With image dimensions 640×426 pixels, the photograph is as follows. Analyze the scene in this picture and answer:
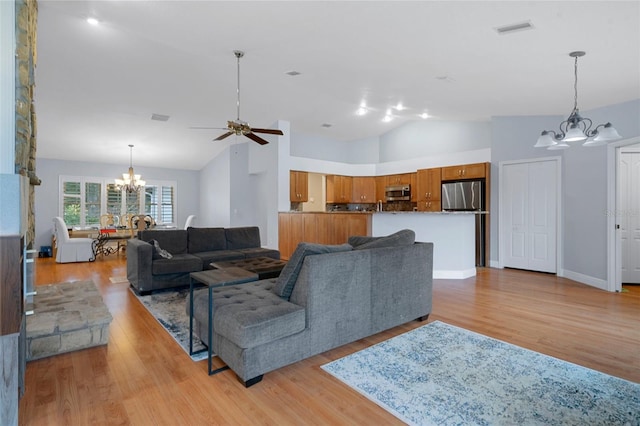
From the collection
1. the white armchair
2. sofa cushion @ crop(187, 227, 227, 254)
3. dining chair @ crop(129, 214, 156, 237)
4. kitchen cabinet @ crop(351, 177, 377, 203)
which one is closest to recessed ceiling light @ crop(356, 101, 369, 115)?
kitchen cabinet @ crop(351, 177, 377, 203)

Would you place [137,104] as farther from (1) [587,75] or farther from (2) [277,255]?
(1) [587,75]

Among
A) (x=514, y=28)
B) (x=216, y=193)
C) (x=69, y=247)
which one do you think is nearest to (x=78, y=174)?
(x=69, y=247)

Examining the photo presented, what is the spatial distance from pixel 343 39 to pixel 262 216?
212 inches

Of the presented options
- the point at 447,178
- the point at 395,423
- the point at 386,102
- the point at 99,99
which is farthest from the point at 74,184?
the point at 395,423

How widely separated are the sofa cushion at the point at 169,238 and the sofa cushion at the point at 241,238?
726mm

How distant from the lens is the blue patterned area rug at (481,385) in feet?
6.06

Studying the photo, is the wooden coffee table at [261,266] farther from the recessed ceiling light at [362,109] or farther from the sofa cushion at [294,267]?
the recessed ceiling light at [362,109]

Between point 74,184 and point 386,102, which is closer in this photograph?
point 386,102

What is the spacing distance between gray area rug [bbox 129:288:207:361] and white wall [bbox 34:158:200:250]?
5.86 metres

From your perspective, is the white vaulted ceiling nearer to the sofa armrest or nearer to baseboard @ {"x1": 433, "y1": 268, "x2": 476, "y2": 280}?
the sofa armrest

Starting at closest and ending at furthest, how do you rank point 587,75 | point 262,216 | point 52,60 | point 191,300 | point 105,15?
1. point 191,300
2. point 105,15
3. point 587,75
4. point 52,60
5. point 262,216

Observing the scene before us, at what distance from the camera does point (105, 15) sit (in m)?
3.47

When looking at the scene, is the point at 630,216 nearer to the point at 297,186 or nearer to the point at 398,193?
the point at 398,193

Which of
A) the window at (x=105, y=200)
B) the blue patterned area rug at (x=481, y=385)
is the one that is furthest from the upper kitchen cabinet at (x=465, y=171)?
the window at (x=105, y=200)
